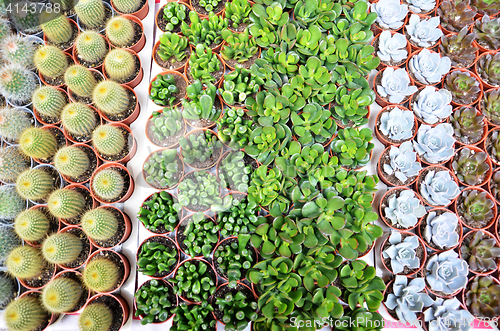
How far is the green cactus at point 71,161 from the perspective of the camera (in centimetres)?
160

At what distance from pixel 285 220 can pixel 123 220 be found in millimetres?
1073

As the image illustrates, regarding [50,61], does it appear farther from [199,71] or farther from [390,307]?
[390,307]

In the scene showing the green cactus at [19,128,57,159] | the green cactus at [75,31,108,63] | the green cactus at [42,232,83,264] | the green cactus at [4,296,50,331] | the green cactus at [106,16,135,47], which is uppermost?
the green cactus at [106,16,135,47]

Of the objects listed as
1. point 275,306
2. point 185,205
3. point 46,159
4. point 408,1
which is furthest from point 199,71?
point 408,1

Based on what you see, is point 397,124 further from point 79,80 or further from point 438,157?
point 79,80

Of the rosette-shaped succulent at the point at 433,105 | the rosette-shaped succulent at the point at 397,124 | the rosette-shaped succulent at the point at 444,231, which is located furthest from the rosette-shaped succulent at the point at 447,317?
the rosette-shaped succulent at the point at 433,105

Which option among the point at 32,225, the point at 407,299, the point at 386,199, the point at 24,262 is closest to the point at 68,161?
the point at 32,225

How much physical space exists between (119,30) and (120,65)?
277 mm

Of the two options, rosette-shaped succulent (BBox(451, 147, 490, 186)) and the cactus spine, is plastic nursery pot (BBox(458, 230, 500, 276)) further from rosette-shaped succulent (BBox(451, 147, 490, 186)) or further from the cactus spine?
the cactus spine

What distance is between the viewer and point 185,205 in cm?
155

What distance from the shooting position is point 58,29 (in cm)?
193

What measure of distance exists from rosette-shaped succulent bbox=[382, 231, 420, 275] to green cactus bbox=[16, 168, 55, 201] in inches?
88.2

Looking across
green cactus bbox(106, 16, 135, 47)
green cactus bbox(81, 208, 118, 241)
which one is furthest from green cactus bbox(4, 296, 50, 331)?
green cactus bbox(106, 16, 135, 47)

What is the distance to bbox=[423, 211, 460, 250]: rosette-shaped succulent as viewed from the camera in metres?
1.66
